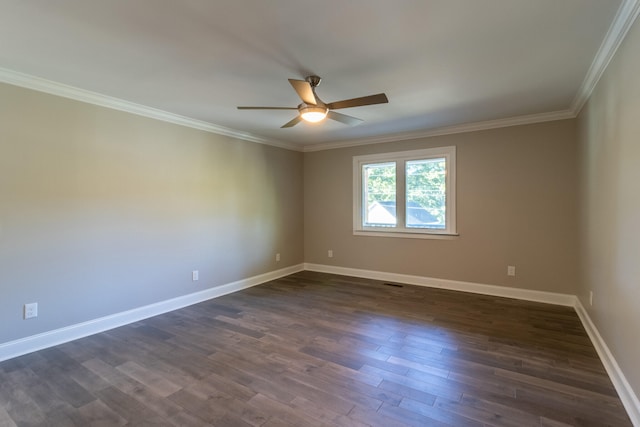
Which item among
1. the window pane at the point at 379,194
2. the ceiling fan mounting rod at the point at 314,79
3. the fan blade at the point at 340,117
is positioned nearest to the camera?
the ceiling fan mounting rod at the point at 314,79

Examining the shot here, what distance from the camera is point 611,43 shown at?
2141 millimetres

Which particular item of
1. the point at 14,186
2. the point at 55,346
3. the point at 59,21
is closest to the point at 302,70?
the point at 59,21

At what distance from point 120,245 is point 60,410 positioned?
176 centimetres

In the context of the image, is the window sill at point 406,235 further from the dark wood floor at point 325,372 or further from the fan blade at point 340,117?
the fan blade at point 340,117

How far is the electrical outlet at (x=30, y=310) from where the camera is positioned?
2771 millimetres

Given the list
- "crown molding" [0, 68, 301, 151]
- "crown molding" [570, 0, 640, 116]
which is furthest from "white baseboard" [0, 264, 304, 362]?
"crown molding" [570, 0, 640, 116]

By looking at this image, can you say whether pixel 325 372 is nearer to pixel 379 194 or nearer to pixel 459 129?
pixel 379 194

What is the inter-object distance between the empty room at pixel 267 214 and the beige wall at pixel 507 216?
3cm

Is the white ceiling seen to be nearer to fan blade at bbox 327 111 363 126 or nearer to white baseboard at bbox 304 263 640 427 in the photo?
fan blade at bbox 327 111 363 126

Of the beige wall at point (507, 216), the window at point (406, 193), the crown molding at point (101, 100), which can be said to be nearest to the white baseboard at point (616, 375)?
the beige wall at point (507, 216)

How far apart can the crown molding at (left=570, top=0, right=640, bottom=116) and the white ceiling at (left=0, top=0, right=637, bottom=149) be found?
0.01 meters

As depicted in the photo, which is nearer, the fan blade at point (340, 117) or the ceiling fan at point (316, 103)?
the ceiling fan at point (316, 103)

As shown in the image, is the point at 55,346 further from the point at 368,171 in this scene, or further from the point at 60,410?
the point at 368,171

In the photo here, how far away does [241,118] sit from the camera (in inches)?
158
